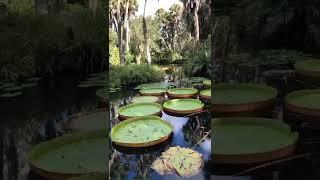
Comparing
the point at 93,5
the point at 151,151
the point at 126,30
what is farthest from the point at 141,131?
the point at 93,5

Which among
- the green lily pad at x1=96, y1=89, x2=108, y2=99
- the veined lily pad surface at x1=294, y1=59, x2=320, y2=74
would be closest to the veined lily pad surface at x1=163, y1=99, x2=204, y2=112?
the green lily pad at x1=96, y1=89, x2=108, y2=99

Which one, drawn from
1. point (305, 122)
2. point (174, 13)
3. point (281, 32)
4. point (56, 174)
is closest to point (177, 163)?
point (56, 174)

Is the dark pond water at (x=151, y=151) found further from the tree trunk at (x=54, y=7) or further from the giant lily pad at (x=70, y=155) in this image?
the tree trunk at (x=54, y=7)

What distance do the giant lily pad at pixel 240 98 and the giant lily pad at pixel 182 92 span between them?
0.41 meters

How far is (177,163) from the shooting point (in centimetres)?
170

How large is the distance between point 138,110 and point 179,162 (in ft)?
0.88

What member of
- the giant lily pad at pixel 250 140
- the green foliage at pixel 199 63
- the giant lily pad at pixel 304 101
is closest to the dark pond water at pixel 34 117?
the green foliage at pixel 199 63

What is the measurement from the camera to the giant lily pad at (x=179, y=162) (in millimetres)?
1709

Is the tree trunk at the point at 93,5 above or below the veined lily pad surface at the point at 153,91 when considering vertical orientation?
above

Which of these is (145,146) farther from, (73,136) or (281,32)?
(281,32)

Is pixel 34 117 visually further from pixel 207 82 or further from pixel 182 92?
pixel 207 82

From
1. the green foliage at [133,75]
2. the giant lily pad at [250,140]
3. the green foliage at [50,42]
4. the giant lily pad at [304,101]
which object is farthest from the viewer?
the giant lily pad at [304,101]

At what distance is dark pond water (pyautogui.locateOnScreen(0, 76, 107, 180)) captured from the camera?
5.41ft

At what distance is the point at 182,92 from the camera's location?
1751mm
